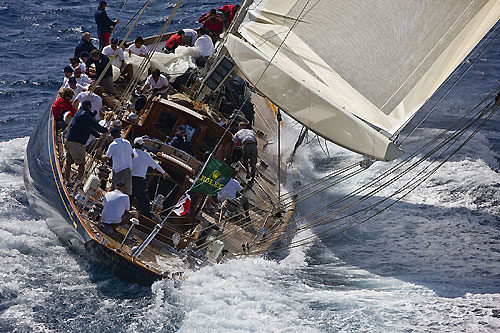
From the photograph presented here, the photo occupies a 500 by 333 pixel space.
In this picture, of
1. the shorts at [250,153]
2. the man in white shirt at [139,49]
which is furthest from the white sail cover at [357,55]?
the man in white shirt at [139,49]

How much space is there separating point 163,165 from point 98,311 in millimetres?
2905

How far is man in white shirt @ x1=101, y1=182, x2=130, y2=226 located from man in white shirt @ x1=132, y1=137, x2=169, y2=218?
1.19 ft

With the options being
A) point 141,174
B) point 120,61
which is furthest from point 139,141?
point 120,61

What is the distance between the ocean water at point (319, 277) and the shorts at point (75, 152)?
139cm

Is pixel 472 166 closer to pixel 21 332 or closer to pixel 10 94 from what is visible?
pixel 21 332

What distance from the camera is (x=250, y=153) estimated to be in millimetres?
15336

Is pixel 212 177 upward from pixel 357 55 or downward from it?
downward

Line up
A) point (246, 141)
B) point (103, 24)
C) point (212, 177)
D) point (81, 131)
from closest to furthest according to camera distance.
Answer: point (212, 177), point (81, 131), point (246, 141), point (103, 24)

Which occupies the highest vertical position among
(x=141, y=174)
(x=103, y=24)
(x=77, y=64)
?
(x=103, y=24)

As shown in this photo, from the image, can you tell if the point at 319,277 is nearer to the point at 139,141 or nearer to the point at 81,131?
the point at 139,141

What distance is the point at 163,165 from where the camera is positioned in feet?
46.5

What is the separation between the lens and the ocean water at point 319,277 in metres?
12.1

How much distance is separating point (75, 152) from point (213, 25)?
602 centimetres

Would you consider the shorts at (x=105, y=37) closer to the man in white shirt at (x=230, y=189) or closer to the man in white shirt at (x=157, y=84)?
the man in white shirt at (x=157, y=84)
